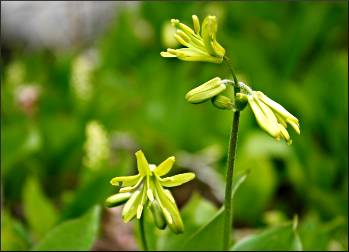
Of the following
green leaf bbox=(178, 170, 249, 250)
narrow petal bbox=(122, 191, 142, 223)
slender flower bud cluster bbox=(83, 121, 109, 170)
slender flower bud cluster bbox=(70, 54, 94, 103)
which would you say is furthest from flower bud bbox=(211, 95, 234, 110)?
slender flower bud cluster bbox=(70, 54, 94, 103)

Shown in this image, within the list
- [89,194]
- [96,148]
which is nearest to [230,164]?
[89,194]

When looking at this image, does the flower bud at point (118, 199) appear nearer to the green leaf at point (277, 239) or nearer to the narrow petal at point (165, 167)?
the narrow petal at point (165, 167)

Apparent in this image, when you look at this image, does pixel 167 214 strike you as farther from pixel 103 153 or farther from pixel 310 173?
pixel 310 173

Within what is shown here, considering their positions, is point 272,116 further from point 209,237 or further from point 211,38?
point 209,237

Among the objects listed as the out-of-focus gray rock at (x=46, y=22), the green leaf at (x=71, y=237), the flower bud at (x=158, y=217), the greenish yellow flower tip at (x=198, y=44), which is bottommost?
the out-of-focus gray rock at (x=46, y=22)

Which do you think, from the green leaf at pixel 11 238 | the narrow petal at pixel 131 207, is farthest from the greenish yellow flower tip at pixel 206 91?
the green leaf at pixel 11 238

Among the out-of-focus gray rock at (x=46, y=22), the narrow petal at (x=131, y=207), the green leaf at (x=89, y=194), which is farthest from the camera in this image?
the out-of-focus gray rock at (x=46, y=22)

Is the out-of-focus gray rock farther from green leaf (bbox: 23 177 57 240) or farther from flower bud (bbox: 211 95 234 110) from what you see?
flower bud (bbox: 211 95 234 110)
